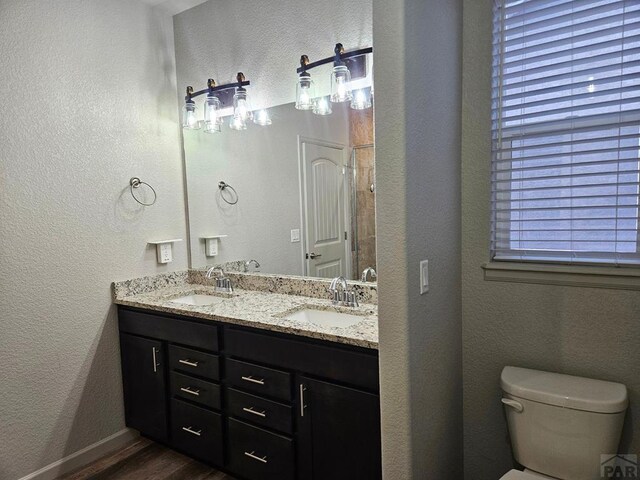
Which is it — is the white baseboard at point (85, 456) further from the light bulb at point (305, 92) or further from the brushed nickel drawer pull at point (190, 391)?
the light bulb at point (305, 92)

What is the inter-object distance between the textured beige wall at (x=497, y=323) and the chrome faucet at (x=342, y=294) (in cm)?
54

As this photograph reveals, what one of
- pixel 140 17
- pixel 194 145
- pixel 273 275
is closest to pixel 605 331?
pixel 273 275

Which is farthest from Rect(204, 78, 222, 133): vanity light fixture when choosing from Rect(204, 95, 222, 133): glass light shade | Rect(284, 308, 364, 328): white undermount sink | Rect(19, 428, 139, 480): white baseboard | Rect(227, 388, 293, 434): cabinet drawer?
Rect(19, 428, 139, 480): white baseboard

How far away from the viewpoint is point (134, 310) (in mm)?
2408

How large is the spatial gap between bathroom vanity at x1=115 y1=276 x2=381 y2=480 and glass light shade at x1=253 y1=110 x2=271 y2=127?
3.21 ft

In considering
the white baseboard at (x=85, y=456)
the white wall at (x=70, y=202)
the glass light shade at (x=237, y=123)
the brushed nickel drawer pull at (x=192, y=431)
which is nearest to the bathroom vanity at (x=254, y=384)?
the brushed nickel drawer pull at (x=192, y=431)

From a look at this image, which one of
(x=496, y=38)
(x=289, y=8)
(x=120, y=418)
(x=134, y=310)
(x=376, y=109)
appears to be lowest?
(x=120, y=418)

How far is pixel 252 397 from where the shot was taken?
6.32ft

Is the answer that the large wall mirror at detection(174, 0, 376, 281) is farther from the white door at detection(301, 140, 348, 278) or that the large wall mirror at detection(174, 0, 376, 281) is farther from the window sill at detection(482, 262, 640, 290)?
the window sill at detection(482, 262, 640, 290)

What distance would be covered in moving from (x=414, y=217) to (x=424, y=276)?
23 centimetres

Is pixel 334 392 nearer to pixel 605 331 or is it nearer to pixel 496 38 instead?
pixel 605 331

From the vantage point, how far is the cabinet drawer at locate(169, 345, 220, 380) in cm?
208

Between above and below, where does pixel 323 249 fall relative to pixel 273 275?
above

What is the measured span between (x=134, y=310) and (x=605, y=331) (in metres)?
2.30
